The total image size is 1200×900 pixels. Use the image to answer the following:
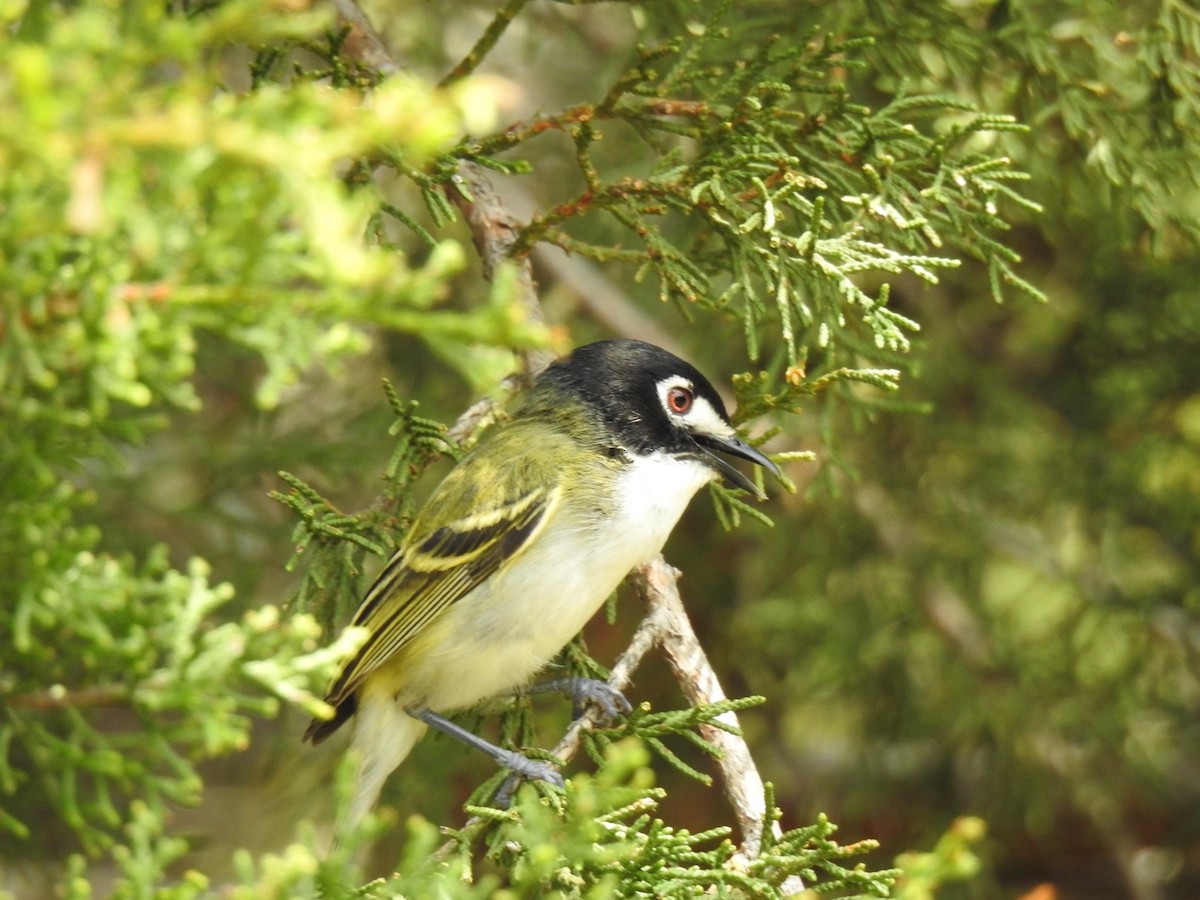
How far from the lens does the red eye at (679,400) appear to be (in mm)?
3695

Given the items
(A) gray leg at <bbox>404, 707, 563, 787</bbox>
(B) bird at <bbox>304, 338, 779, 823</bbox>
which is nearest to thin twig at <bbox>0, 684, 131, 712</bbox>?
(A) gray leg at <bbox>404, 707, 563, 787</bbox>

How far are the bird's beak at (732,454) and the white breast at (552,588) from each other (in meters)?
0.05

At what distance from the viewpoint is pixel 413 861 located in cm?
204

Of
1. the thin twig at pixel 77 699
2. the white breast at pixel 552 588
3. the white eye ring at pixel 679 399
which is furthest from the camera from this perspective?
the white eye ring at pixel 679 399

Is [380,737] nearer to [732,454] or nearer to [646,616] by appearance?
[646,616]

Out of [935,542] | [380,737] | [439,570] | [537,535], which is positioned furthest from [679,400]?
[935,542]

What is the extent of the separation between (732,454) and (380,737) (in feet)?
4.48

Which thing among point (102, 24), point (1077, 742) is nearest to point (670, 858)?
point (102, 24)

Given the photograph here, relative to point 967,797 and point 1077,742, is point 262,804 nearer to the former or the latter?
point 967,797

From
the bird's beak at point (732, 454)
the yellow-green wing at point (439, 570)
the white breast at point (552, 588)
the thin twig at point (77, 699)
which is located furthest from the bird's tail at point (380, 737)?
the thin twig at point (77, 699)

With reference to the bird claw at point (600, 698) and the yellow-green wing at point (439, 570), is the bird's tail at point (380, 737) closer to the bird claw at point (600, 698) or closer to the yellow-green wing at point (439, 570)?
the yellow-green wing at point (439, 570)

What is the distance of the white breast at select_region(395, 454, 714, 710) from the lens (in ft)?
11.3

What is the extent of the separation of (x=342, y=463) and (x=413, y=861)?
3.30 m

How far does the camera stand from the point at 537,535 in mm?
3537
